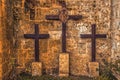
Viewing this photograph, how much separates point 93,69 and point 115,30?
4.53 ft

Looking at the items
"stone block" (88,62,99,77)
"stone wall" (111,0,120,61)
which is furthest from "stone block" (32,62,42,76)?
"stone wall" (111,0,120,61)

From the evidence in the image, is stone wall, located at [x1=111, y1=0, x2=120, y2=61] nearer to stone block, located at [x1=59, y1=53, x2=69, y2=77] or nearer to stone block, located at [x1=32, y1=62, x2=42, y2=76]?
stone block, located at [x1=59, y1=53, x2=69, y2=77]

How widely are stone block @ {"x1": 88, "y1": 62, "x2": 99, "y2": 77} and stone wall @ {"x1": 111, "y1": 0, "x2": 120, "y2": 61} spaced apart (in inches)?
22.8

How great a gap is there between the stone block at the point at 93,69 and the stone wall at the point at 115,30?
0.58 m

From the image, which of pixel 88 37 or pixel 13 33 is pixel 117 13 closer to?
pixel 88 37

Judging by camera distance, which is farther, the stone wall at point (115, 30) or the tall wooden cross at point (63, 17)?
the tall wooden cross at point (63, 17)

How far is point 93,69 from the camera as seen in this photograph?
276 inches

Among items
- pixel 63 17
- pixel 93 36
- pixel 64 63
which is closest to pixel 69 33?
pixel 63 17

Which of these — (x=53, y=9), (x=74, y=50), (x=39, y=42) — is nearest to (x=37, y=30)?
(x=39, y=42)

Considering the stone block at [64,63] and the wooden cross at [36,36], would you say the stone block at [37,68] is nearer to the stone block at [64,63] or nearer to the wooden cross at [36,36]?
the wooden cross at [36,36]

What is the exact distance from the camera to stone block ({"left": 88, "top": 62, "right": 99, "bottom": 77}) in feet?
23.0

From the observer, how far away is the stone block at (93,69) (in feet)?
23.0

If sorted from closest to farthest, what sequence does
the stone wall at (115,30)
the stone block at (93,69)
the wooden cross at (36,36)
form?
the stone wall at (115,30) → the stone block at (93,69) → the wooden cross at (36,36)

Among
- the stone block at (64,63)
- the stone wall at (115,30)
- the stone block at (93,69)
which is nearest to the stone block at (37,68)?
the stone block at (64,63)
